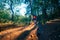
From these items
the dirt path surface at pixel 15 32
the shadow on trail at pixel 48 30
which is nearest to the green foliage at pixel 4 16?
the dirt path surface at pixel 15 32

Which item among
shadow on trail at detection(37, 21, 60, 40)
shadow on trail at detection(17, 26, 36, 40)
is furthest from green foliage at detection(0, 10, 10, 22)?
shadow on trail at detection(37, 21, 60, 40)

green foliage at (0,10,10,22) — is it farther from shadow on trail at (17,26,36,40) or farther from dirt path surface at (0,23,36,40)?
shadow on trail at (17,26,36,40)

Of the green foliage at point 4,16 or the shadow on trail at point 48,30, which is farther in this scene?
the shadow on trail at point 48,30

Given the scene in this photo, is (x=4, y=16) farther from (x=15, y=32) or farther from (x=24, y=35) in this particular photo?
(x=24, y=35)

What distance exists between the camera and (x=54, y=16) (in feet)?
8.62

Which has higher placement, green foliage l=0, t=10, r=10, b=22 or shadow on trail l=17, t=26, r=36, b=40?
green foliage l=0, t=10, r=10, b=22

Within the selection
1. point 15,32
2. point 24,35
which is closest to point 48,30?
point 24,35

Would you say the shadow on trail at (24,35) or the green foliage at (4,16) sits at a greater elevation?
the green foliage at (4,16)

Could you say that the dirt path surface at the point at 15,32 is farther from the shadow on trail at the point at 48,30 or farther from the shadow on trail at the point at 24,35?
the shadow on trail at the point at 48,30

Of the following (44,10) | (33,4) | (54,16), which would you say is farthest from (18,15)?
(54,16)

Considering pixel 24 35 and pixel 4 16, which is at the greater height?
pixel 4 16

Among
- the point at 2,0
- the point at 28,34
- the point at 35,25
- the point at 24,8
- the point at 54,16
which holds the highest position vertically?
the point at 2,0

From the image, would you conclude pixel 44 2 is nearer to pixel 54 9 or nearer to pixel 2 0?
pixel 54 9

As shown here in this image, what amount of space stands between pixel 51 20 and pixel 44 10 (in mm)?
255
